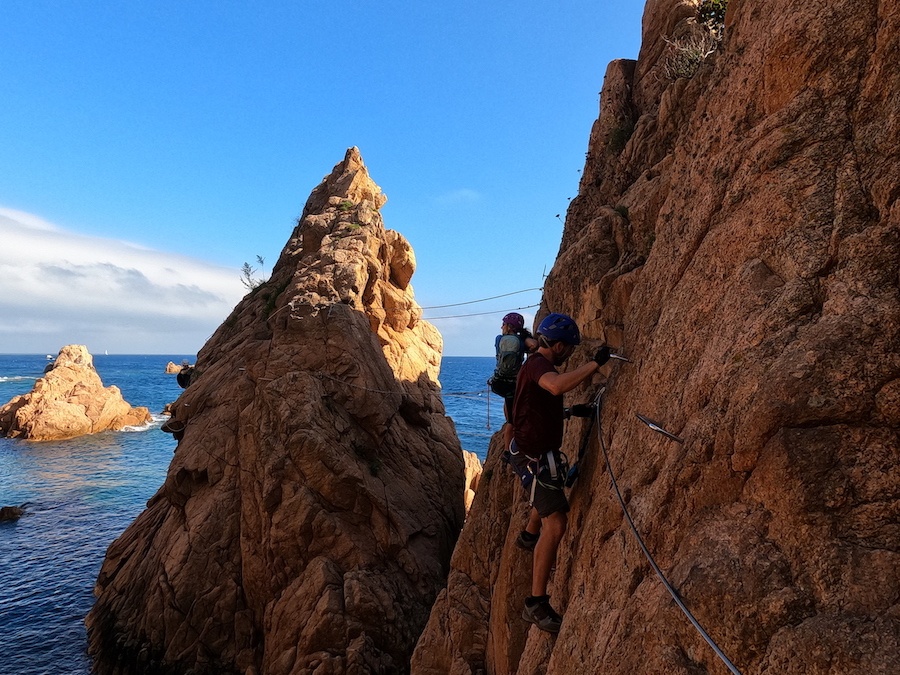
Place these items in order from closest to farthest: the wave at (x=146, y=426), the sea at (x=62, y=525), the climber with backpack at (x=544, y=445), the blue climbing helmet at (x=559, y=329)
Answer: the climber with backpack at (x=544, y=445)
the blue climbing helmet at (x=559, y=329)
the sea at (x=62, y=525)
the wave at (x=146, y=426)

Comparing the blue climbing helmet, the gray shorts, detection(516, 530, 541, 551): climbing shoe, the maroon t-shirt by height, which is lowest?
detection(516, 530, 541, 551): climbing shoe

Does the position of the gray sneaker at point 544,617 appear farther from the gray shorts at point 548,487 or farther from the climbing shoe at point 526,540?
the climbing shoe at point 526,540

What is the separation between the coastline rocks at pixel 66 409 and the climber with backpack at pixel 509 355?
52.7m

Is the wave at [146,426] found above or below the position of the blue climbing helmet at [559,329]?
below

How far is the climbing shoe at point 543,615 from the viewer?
17.7ft

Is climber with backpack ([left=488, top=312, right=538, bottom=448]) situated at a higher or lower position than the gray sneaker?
higher

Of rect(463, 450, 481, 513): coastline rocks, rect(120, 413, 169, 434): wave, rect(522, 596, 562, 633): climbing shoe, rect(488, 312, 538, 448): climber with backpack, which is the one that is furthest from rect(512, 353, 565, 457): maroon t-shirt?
rect(120, 413, 169, 434): wave

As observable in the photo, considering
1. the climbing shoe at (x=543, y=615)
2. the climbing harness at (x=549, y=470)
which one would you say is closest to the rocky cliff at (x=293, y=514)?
the climbing shoe at (x=543, y=615)

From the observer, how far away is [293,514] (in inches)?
531

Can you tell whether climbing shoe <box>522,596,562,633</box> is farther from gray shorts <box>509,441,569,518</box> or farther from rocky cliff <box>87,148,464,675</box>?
rocky cliff <box>87,148,464,675</box>

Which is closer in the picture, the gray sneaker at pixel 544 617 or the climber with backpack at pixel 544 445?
the gray sneaker at pixel 544 617

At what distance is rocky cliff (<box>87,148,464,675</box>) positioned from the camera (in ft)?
42.0

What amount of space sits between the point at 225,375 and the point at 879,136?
1697 cm

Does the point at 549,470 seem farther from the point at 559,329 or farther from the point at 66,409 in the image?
the point at 66,409
